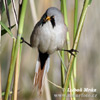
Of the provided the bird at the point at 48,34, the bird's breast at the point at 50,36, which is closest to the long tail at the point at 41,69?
the bird at the point at 48,34

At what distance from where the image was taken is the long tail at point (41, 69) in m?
1.41

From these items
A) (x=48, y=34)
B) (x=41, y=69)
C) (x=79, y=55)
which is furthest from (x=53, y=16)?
(x=79, y=55)

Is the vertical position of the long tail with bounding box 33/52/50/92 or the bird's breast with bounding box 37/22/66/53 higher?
the bird's breast with bounding box 37/22/66/53

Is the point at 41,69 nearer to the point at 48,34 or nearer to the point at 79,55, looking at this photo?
the point at 48,34

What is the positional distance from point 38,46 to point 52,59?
804mm

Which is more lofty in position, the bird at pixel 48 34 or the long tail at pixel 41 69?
the bird at pixel 48 34

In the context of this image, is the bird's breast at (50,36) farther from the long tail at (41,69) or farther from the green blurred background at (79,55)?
the green blurred background at (79,55)

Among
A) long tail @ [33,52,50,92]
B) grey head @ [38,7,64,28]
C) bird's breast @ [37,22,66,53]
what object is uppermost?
grey head @ [38,7,64,28]

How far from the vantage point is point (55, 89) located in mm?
2203

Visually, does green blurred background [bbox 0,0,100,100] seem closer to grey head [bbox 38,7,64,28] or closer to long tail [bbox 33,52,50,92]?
long tail [bbox 33,52,50,92]

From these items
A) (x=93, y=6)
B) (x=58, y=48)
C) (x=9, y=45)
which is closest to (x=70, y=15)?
(x=93, y=6)

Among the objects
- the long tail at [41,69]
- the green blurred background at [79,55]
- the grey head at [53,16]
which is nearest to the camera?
the grey head at [53,16]

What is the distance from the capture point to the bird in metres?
1.29

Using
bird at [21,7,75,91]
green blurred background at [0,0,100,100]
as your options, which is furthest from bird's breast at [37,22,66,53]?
green blurred background at [0,0,100,100]
